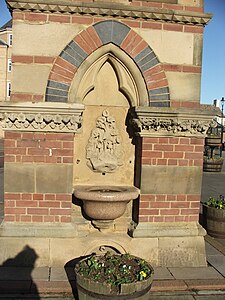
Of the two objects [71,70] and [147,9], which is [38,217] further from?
[147,9]

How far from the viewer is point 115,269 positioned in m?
3.33

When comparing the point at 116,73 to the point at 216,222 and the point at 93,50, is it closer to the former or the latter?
the point at 93,50

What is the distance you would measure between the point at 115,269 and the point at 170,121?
205cm

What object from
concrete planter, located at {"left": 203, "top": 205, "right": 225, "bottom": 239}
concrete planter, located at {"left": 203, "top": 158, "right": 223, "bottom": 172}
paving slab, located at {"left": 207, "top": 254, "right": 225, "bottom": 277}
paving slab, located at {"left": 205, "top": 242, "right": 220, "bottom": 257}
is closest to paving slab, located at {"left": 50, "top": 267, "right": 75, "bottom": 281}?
paving slab, located at {"left": 207, "top": 254, "right": 225, "bottom": 277}

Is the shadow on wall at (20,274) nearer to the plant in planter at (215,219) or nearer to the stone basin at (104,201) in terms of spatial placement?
the stone basin at (104,201)

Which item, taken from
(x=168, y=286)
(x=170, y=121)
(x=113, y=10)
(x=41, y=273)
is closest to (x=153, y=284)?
(x=168, y=286)

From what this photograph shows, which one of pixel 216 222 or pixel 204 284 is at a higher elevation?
pixel 216 222

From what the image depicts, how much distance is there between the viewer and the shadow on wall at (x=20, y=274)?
367cm

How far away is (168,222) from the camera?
177 inches

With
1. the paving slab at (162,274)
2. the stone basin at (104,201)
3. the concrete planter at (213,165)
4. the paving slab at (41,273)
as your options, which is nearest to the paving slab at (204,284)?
the paving slab at (162,274)

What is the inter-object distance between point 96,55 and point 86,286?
9.20 ft

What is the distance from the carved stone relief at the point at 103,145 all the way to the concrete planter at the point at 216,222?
7.87ft

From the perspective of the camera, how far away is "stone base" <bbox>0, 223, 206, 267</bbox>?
166 inches

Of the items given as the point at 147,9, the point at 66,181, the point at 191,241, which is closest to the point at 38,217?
the point at 66,181
